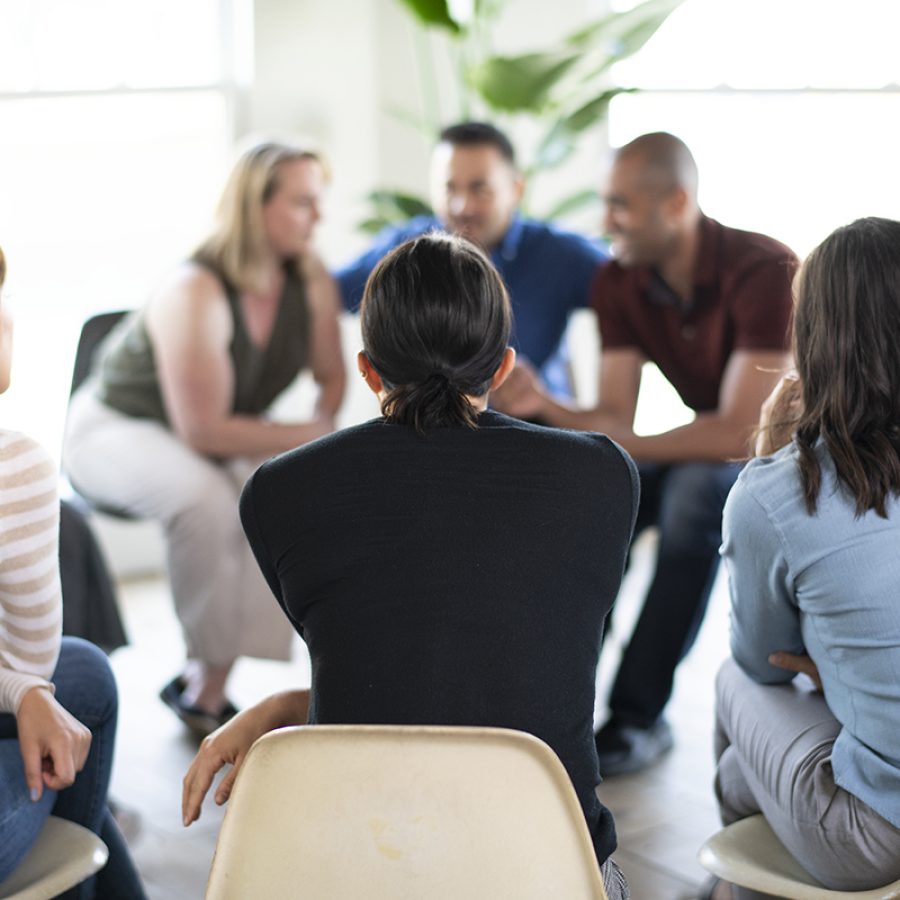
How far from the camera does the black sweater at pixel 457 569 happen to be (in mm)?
1229

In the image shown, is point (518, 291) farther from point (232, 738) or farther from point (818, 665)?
point (232, 738)

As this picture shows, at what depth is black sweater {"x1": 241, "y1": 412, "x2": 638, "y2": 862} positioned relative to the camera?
1.23m

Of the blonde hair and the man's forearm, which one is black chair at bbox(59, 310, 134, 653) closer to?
the blonde hair

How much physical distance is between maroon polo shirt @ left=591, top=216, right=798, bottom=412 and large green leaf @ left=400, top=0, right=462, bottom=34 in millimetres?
1031

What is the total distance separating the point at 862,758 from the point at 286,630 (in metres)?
1.64

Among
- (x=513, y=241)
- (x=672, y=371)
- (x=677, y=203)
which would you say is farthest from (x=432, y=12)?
(x=672, y=371)

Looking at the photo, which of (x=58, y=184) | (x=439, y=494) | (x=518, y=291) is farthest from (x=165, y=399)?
(x=439, y=494)

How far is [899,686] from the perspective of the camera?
1.43 meters

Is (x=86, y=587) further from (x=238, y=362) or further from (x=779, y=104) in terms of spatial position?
(x=779, y=104)

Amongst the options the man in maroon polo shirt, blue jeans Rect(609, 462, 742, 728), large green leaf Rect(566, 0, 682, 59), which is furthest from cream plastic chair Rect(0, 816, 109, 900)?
large green leaf Rect(566, 0, 682, 59)

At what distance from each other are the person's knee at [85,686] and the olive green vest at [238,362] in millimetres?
1437

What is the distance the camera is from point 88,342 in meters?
3.13

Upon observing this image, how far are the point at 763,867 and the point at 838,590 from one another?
0.32 m

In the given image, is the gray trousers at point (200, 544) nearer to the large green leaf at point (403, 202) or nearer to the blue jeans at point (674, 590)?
the blue jeans at point (674, 590)
